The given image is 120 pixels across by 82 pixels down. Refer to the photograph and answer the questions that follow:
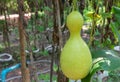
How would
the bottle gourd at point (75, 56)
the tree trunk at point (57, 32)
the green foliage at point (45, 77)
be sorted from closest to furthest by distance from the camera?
the bottle gourd at point (75, 56) < the tree trunk at point (57, 32) < the green foliage at point (45, 77)

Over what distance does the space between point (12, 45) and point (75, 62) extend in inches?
143

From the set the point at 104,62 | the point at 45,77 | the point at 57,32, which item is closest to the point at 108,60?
the point at 104,62

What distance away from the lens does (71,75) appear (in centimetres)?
59

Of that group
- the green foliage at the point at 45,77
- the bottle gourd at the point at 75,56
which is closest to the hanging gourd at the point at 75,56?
the bottle gourd at the point at 75,56

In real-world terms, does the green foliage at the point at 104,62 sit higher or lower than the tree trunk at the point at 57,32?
lower

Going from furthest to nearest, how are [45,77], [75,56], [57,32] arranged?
[45,77] < [57,32] < [75,56]

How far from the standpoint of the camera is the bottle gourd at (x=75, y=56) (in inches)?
22.6

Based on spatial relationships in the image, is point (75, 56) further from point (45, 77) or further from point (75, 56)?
point (45, 77)

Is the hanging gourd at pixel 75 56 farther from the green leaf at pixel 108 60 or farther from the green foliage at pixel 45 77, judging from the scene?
the green foliage at pixel 45 77

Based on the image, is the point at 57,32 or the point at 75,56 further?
the point at 57,32

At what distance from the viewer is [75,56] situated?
1.88ft

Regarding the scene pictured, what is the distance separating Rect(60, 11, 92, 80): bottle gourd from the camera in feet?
1.88

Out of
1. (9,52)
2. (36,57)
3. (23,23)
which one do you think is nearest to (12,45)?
(9,52)

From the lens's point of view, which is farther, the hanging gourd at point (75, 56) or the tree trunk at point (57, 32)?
the tree trunk at point (57, 32)
